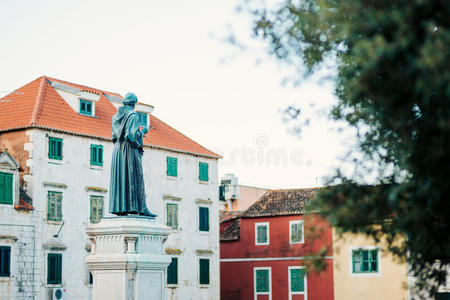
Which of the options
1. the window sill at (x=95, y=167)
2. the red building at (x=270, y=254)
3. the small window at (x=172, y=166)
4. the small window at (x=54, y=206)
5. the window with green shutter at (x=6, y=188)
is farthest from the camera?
the red building at (x=270, y=254)

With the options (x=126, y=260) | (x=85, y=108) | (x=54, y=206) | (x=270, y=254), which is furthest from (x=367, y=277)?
(x=126, y=260)

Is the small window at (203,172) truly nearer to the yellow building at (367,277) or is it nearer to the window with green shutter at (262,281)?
the window with green shutter at (262,281)

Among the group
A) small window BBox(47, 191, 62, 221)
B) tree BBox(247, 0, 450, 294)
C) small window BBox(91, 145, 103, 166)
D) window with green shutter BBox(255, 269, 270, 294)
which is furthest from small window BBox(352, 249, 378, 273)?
tree BBox(247, 0, 450, 294)

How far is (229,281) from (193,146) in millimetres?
9616

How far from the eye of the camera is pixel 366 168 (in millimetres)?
11656

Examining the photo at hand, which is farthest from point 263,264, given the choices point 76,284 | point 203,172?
point 76,284

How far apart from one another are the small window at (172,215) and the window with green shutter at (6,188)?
1092 centimetres

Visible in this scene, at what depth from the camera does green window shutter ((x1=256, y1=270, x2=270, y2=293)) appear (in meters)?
48.2

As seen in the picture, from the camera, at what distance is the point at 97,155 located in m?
40.1

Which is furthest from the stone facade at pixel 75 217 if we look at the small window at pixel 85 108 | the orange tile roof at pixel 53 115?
the small window at pixel 85 108

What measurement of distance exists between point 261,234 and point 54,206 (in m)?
16.4

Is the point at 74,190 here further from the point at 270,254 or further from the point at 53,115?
the point at 270,254

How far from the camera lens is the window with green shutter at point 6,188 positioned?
34.4m

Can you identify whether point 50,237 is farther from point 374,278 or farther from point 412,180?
point 412,180
